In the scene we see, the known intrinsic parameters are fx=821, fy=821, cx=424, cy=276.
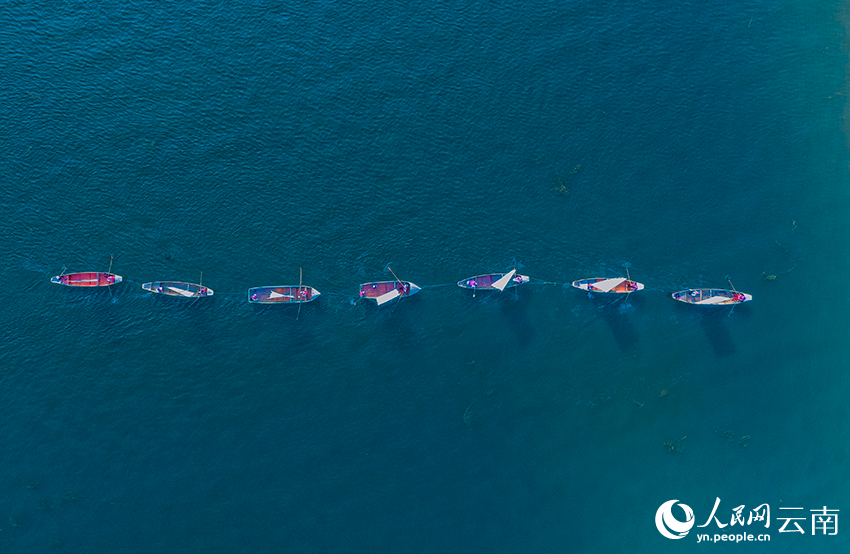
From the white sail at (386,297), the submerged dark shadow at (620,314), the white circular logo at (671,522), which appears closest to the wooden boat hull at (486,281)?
the white sail at (386,297)

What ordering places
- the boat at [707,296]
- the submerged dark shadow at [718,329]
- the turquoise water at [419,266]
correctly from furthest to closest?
the boat at [707,296] → the submerged dark shadow at [718,329] → the turquoise water at [419,266]

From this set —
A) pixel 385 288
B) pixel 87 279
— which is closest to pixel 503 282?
pixel 385 288

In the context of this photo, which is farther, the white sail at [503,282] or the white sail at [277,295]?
the white sail at [277,295]

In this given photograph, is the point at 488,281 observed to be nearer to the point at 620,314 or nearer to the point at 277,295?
the point at 620,314

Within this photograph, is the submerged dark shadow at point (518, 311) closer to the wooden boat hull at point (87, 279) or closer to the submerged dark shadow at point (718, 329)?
the submerged dark shadow at point (718, 329)

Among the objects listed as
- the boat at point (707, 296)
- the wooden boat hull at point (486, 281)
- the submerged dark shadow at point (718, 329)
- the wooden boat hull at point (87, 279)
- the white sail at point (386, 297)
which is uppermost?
the wooden boat hull at point (87, 279)

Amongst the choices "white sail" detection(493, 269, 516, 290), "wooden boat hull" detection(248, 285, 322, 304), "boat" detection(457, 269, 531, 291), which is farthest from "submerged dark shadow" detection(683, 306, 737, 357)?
"wooden boat hull" detection(248, 285, 322, 304)

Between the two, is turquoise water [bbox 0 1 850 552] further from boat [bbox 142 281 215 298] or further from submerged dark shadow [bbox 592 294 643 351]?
boat [bbox 142 281 215 298]

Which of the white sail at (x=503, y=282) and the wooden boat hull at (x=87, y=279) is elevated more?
the wooden boat hull at (x=87, y=279)
